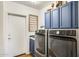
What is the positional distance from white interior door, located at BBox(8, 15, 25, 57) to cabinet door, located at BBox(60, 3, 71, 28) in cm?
222

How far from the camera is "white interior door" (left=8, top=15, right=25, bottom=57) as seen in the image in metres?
3.15

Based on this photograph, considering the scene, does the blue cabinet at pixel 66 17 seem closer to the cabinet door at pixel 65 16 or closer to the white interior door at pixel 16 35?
the cabinet door at pixel 65 16

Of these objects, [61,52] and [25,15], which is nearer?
[61,52]

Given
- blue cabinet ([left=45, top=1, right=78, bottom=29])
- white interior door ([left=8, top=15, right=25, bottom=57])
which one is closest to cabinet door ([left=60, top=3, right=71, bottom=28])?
blue cabinet ([left=45, top=1, right=78, bottom=29])

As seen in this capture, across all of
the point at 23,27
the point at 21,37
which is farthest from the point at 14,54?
the point at 23,27

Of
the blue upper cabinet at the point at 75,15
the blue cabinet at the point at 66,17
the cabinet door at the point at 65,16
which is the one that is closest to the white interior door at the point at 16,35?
the blue cabinet at the point at 66,17

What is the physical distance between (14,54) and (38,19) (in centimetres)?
160

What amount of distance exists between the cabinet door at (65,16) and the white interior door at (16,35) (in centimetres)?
222

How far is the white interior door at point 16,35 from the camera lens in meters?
3.15

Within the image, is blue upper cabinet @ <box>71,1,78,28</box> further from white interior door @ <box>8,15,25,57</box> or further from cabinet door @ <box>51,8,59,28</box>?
white interior door @ <box>8,15,25,57</box>

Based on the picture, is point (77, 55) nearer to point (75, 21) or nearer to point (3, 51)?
point (75, 21)

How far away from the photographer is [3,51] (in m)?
0.82

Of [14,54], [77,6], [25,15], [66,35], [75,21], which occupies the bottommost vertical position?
[14,54]

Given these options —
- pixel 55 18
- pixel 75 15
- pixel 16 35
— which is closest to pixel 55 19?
pixel 55 18
